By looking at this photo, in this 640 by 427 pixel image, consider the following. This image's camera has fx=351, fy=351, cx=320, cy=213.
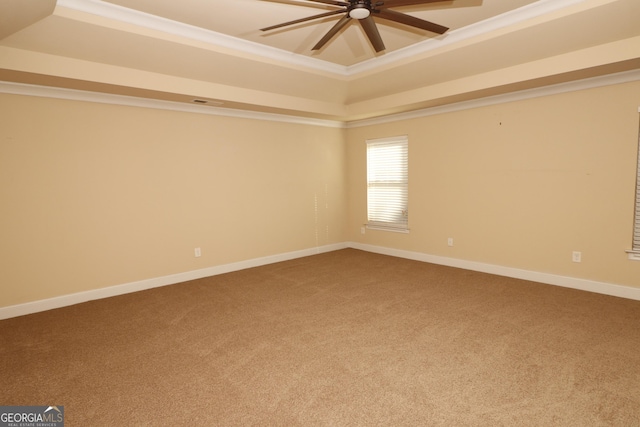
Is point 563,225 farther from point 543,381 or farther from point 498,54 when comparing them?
point 543,381

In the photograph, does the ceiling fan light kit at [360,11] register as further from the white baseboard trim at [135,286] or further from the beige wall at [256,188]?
the white baseboard trim at [135,286]

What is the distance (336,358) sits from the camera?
264cm

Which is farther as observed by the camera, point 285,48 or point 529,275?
point 529,275

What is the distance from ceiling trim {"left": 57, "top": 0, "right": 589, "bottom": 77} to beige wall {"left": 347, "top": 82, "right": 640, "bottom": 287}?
1.27m

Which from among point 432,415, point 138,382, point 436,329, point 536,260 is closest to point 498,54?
point 536,260

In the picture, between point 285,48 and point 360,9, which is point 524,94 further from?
point 360,9

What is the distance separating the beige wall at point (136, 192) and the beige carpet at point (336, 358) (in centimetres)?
52

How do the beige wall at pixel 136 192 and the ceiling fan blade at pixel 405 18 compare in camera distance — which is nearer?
the ceiling fan blade at pixel 405 18

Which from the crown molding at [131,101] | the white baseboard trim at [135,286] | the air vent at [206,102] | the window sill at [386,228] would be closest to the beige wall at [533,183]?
the window sill at [386,228]

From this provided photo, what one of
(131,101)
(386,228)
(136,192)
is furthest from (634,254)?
(131,101)

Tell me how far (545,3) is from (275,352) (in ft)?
12.5

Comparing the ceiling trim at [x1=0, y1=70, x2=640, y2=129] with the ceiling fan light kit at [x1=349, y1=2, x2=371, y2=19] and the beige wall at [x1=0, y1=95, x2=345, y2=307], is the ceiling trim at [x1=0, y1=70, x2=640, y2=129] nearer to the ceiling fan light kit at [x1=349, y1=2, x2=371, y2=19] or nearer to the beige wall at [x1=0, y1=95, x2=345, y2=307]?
the beige wall at [x1=0, y1=95, x2=345, y2=307]

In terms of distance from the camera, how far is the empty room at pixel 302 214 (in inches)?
90.5

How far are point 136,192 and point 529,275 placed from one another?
5.03 m
